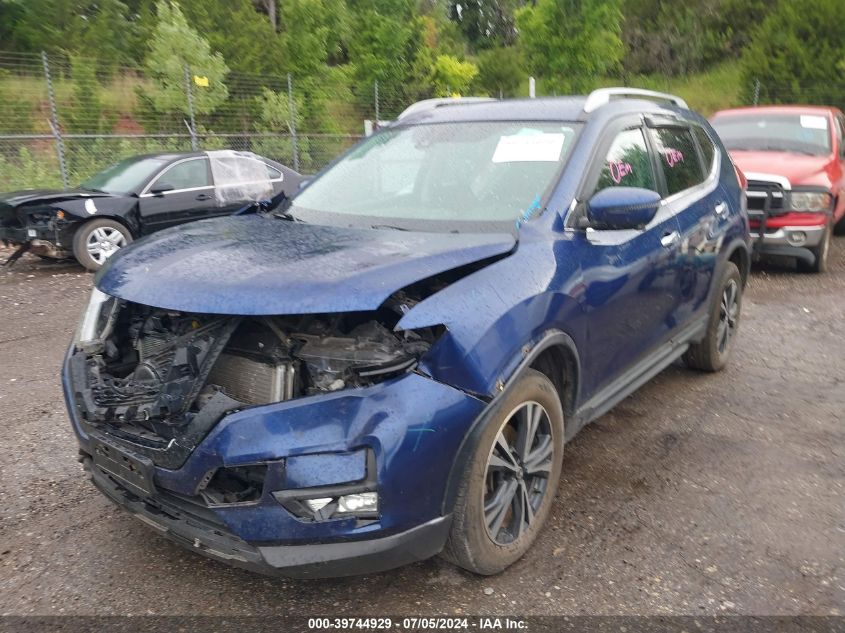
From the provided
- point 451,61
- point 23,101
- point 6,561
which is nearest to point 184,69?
point 23,101

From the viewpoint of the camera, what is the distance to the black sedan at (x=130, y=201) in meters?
8.54

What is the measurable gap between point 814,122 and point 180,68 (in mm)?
13791

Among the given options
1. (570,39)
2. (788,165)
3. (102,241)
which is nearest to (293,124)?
(570,39)

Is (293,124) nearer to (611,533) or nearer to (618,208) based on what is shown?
(618,208)

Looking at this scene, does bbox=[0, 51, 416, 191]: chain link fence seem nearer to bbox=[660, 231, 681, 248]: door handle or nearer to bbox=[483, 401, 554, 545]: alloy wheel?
bbox=[660, 231, 681, 248]: door handle

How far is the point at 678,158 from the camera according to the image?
4340 millimetres

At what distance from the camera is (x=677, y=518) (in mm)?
3230

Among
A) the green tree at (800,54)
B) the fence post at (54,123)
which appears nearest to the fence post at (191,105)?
the fence post at (54,123)

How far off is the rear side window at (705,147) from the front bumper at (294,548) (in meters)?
3.41

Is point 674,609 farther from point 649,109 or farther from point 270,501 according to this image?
point 649,109

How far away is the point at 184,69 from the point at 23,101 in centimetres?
335

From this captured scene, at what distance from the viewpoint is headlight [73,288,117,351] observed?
2.90m

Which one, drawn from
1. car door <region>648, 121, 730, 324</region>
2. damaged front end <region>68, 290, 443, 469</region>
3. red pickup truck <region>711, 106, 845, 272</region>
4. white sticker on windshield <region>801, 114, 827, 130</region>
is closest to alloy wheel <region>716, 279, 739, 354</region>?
car door <region>648, 121, 730, 324</region>

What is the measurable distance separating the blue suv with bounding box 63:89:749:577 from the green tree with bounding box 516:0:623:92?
1687 cm
